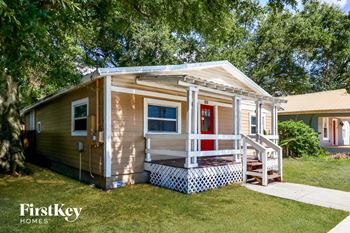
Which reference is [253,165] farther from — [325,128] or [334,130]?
[334,130]

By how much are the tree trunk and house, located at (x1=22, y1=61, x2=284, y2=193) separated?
5.06 feet

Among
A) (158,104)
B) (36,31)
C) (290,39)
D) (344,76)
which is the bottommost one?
(158,104)

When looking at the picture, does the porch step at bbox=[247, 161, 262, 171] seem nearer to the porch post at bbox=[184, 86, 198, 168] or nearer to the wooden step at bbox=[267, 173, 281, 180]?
the wooden step at bbox=[267, 173, 281, 180]

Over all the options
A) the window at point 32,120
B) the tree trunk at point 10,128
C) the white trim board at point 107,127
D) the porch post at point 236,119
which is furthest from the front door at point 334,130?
the window at point 32,120

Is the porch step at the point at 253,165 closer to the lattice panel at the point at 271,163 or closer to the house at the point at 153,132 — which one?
the house at the point at 153,132

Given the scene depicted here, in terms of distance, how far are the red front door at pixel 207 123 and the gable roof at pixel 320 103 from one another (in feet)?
30.8

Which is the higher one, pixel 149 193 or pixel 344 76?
pixel 344 76

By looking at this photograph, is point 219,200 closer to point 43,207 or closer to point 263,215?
point 263,215

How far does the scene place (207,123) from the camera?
10.4 m

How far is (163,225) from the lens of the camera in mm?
4570

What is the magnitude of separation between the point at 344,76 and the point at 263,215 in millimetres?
27514

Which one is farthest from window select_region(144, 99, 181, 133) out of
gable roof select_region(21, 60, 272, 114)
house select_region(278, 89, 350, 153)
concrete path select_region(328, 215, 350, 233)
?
house select_region(278, 89, 350, 153)

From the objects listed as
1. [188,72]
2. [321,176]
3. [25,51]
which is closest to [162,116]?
[188,72]

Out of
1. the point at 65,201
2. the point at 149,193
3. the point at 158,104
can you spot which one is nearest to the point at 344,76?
the point at 158,104
